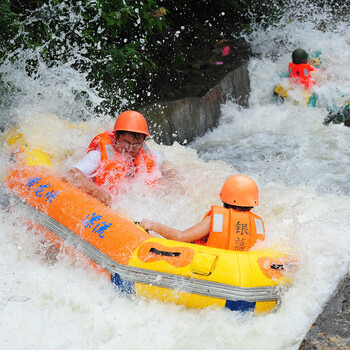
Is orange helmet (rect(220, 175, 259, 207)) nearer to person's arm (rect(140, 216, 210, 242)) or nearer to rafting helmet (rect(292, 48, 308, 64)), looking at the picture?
person's arm (rect(140, 216, 210, 242))

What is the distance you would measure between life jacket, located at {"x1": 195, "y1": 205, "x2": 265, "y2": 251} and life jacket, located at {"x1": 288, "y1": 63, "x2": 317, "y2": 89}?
5575 mm

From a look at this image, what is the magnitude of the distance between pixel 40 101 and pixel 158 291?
138 inches

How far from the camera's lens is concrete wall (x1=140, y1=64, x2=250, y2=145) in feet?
22.3

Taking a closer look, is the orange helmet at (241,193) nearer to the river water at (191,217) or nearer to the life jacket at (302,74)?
the river water at (191,217)

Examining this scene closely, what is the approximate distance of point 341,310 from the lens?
3.06m

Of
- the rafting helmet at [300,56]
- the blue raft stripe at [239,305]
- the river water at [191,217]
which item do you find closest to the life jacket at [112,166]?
the river water at [191,217]

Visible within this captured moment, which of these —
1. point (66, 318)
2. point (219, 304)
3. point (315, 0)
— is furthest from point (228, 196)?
point (315, 0)

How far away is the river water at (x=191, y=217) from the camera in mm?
3156

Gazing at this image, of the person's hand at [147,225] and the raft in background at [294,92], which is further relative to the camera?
the raft in background at [294,92]

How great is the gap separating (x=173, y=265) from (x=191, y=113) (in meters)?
4.43

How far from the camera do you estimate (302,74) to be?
8.50 metres

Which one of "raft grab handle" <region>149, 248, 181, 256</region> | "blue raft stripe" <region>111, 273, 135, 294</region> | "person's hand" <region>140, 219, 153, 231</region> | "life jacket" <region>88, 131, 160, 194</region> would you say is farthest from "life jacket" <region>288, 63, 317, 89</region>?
"blue raft stripe" <region>111, 273, 135, 294</region>

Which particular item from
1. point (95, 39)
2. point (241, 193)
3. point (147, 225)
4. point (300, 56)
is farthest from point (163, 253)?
point (300, 56)

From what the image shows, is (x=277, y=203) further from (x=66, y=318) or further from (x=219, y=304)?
(x=66, y=318)
